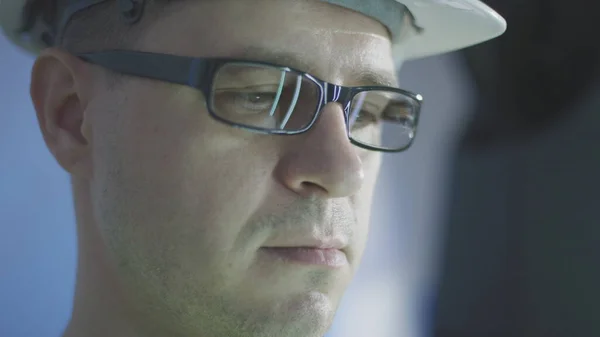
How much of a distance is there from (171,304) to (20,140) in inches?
26.7

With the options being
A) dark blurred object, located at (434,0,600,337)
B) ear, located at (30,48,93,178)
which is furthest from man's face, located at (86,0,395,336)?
dark blurred object, located at (434,0,600,337)

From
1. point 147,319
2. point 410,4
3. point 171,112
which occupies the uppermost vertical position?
point 410,4

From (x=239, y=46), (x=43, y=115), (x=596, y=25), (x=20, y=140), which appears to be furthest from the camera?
(x=596, y=25)

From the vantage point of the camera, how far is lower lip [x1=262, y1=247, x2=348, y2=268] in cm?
102

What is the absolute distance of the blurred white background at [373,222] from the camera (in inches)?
55.2

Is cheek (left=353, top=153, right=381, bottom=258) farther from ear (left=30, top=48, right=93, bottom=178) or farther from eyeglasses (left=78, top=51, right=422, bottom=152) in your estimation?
ear (left=30, top=48, right=93, bottom=178)

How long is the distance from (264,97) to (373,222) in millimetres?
1108

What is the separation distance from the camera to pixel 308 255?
1032 millimetres

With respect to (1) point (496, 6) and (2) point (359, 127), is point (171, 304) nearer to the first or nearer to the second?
(2) point (359, 127)

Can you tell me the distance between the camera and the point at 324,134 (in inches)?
39.8

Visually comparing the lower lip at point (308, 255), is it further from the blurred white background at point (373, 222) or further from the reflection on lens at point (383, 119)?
the blurred white background at point (373, 222)

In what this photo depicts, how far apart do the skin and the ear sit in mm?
62

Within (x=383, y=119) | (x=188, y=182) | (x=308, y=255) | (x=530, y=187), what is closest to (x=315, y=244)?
(x=308, y=255)

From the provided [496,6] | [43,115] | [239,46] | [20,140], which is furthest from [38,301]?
[496,6]
